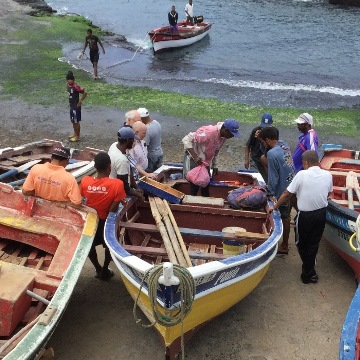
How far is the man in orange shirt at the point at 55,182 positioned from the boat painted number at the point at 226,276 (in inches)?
80.7

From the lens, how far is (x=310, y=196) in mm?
6277

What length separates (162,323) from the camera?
15.9 feet

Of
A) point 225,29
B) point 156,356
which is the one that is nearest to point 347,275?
point 156,356

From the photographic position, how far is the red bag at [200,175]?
7.38 metres

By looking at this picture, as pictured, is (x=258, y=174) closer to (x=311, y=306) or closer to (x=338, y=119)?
(x=311, y=306)

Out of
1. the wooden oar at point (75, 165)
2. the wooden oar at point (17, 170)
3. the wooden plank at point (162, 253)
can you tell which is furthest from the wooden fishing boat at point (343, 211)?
the wooden oar at point (17, 170)

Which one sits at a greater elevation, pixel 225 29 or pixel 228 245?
pixel 228 245

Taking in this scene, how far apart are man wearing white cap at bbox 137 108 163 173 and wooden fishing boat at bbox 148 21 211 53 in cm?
→ 1789

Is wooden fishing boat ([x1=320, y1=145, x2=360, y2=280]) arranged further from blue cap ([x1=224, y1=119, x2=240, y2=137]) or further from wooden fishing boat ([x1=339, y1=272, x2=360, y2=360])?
wooden fishing boat ([x1=339, y1=272, x2=360, y2=360])

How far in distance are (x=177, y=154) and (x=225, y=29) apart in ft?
72.3

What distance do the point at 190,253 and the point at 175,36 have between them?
20948 mm

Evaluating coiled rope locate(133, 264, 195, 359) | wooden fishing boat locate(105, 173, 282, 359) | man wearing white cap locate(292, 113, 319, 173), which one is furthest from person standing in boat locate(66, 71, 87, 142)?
coiled rope locate(133, 264, 195, 359)

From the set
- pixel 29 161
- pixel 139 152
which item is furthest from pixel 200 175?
pixel 29 161

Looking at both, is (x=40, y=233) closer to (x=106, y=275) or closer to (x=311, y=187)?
(x=106, y=275)
